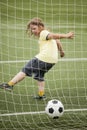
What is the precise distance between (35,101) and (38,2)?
7062mm

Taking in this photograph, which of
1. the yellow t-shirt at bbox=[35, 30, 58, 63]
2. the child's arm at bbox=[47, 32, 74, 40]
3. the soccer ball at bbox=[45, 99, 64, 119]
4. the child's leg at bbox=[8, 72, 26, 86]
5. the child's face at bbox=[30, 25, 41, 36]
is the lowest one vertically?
the soccer ball at bbox=[45, 99, 64, 119]

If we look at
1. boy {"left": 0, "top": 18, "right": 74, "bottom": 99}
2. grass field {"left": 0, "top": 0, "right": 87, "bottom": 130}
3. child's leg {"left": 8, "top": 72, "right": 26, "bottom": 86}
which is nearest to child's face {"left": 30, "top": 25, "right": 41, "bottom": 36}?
boy {"left": 0, "top": 18, "right": 74, "bottom": 99}

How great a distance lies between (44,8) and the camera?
496 inches

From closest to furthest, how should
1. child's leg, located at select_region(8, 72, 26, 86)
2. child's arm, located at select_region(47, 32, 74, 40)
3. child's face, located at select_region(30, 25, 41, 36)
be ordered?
1. child's arm, located at select_region(47, 32, 74, 40)
2. child's leg, located at select_region(8, 72, 26, 86)
3. child's face, located at select_region(30, 25, 41, 36)

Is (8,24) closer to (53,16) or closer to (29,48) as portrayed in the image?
(53,16)

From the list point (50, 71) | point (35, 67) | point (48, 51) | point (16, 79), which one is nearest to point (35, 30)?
point (48, 51)

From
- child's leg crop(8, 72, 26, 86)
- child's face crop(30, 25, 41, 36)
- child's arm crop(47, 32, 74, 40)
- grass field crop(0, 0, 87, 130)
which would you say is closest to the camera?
child's arm crop(47, 32, 74, 40)

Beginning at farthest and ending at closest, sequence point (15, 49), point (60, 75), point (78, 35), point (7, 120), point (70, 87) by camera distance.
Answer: point (78, 35) < point (15, 49) < point (60, 75) < point (70, 87) < point (7, 120)

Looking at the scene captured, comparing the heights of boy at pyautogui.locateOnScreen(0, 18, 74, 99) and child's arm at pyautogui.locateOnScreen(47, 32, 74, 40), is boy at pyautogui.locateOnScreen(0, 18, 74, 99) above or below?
below

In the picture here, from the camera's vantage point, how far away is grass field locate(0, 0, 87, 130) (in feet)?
17.4

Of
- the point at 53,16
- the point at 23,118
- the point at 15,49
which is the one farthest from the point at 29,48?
the point at 23,118

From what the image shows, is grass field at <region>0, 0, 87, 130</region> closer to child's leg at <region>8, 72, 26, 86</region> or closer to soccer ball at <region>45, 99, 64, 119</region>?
soccer ball at <region>45, 99, 64, 119</region>

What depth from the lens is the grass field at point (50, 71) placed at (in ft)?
17.4

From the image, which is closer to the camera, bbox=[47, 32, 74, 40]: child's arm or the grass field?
bbox=[47, 32, 74, 40]: child's arm
